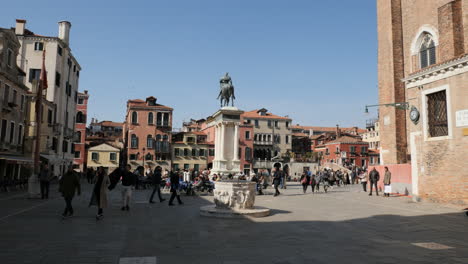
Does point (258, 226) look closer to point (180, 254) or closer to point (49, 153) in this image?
point (180, 254)

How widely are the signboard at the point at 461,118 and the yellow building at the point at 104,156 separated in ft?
156

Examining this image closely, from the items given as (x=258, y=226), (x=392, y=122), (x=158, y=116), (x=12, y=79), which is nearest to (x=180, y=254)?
(x=258, y=226)

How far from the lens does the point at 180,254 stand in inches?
228

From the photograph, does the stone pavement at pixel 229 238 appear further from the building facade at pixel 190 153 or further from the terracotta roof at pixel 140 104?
the terracotta roof at pixel 140 104

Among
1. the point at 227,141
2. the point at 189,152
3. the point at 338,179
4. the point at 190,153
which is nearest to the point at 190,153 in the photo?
the point at 190,153

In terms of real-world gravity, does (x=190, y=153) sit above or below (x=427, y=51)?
below

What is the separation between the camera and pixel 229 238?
23.7 feet

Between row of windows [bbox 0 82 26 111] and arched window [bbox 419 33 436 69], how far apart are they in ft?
93.9

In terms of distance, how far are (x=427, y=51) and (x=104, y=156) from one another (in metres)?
45.9

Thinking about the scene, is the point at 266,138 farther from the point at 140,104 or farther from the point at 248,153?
the point at 140,104

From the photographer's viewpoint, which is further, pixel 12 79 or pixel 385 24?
pixel 385 24

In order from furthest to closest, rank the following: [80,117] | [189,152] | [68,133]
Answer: [189,152] → [80,117] → [68,133]

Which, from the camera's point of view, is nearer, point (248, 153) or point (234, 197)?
point (234, 197)

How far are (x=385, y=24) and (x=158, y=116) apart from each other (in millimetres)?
38581
